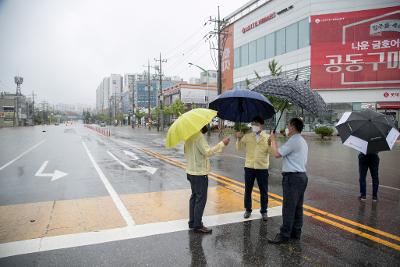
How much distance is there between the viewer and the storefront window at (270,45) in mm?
40250

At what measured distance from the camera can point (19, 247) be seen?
4535 mm

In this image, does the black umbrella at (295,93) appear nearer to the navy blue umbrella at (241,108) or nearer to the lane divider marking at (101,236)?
the navy blue umbrella at (241,108)

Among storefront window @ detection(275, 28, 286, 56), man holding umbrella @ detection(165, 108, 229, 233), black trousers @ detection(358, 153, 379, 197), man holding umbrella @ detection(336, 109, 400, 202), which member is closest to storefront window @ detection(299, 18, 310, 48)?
storefront window @ detection(275, 28, 286, 56)

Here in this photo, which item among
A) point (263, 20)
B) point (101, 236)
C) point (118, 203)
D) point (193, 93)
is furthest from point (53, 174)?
point (193, 93)

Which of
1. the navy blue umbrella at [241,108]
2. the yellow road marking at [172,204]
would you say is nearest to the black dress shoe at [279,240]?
the yellow road marking at [172,204]

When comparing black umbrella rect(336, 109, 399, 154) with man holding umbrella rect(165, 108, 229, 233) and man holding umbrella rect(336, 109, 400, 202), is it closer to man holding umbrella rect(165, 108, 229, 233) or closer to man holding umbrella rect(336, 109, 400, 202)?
man holding umbrella rect(336, 109, 400, 202)

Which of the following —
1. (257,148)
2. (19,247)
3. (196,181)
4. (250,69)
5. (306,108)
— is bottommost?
(19,247)

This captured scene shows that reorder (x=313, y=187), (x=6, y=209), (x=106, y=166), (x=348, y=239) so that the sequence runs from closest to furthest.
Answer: (x=348, y=239) → (x=6, y=209) → (x=313, y=187) → (x=106, y=166)

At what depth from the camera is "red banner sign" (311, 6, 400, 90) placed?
31.5m

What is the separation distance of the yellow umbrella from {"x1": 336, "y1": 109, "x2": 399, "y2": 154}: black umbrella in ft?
11.8

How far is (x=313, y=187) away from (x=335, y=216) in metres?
2.63

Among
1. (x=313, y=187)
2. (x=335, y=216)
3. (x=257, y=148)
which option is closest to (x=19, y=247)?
(x=257, y=148)

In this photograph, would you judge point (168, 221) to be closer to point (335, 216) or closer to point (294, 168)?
point (294, 168)

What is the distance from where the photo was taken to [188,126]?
4742 mm
